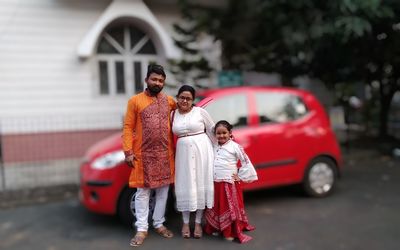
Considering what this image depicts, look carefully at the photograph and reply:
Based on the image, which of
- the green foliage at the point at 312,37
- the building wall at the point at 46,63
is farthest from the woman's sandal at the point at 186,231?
the building wall at the point at 46,63

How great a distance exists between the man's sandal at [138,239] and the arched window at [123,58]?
21.9 ft

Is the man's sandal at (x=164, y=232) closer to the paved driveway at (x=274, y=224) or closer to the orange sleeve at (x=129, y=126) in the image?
the paved driveway at (x=274, y=224)

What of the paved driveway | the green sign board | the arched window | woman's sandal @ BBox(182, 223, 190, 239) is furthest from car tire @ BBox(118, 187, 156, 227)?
the arched window

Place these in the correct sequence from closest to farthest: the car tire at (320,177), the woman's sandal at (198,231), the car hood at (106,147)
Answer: the woman's sandal at (198,231) → the car hood at (106,147) → the car tire at (320,177)

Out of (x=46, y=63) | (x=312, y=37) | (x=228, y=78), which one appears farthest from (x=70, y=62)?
(x=312, y=37)

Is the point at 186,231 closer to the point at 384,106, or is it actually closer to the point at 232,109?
the point at 232,109

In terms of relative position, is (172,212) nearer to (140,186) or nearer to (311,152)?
(140,186)

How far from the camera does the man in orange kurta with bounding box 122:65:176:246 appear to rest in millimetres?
4082

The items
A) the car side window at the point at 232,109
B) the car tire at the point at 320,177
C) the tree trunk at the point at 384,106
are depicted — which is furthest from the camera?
the tree trunk at the point at 384,106

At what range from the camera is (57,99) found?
9.81 m

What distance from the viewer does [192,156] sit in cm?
417

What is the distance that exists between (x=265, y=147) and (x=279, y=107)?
634 mm

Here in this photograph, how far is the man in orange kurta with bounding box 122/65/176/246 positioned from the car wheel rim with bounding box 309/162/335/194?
2444 millimetres

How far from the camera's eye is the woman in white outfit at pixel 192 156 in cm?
414
